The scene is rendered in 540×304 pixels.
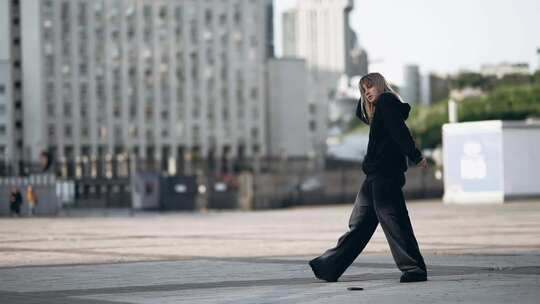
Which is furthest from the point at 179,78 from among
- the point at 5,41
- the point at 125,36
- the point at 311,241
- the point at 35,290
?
the point at 35,290

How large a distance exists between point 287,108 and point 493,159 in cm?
10074

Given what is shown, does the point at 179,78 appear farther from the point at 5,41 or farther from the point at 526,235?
the point at 526,235

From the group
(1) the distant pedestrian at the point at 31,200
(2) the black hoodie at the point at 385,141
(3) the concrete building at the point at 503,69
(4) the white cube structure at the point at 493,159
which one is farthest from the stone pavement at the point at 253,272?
(3) the concrete building at the point at 503,69

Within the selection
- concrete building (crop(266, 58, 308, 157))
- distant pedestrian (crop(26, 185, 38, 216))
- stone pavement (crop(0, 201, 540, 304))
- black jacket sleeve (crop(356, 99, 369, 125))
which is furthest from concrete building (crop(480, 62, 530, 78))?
black jacket sleeve (crop(356, 99, 369, 125))

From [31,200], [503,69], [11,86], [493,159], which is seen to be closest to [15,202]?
[31,200]

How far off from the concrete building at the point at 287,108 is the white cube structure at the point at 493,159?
96459 millimetres

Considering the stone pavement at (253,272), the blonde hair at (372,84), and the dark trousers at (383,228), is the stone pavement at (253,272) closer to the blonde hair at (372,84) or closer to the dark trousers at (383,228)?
the dark trousers at (383,228)

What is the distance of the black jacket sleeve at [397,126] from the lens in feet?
36.8

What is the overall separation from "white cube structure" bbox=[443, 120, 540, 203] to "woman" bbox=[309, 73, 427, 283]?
3638 cm

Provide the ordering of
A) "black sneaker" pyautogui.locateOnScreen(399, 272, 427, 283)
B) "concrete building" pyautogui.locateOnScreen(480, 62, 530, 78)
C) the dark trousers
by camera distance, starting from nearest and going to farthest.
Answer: "black sneaker" pyautogui.locateOnScreen(399, 272, 427, 283) < the dark trousers < "concrete building" pyautogui.locateOnScreen(480, 62, 530, 78)

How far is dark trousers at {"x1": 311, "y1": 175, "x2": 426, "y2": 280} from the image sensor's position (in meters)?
11.2

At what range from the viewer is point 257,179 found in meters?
63.4

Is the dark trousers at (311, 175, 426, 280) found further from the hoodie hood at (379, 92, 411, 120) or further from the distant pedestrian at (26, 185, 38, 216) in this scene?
the distant pedestrian at (26, 185, 38, 216)

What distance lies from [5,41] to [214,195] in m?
71.2
